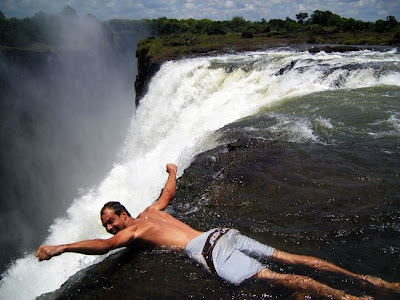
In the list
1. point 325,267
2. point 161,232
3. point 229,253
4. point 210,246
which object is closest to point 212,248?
point 210,246

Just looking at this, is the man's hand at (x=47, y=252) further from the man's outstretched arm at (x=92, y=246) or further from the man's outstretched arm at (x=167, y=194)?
the man's outstretched arm at (x=167, y=194)

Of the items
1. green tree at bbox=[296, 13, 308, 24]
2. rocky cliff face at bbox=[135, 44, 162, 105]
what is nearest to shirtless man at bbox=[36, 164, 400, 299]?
rocky cliff face at bbox=[135, 44, 162, 105]

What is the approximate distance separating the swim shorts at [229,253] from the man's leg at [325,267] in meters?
0.12

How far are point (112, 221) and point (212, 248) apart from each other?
102 cm

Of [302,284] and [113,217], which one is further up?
[113,217]

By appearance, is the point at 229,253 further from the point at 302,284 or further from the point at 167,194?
the point at 167,194

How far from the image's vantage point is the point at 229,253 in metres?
2.91

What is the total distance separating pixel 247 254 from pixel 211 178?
7.30ft

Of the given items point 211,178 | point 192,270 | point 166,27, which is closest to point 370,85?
point 211,178

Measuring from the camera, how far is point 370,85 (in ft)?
33.5

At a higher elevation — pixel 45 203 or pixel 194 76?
pixel 194 76

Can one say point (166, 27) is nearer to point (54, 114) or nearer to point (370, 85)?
point (54, 114)

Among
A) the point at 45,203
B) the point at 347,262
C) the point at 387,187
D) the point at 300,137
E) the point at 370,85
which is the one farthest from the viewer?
the point at 45,203

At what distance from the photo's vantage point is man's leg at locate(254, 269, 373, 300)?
2.45 metres
